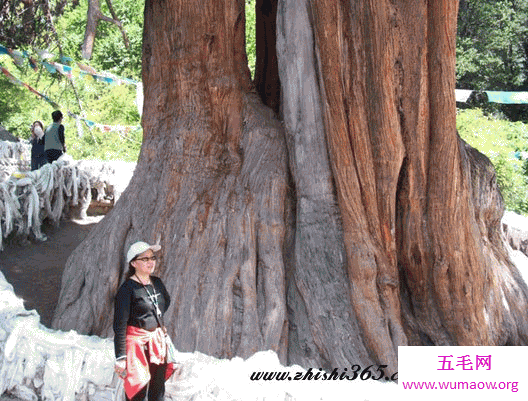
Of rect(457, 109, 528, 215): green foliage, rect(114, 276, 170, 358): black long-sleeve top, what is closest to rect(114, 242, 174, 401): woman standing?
rect(114, 276, 170, 358): black long-sleeve top

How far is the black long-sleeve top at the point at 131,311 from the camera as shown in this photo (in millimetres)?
3076

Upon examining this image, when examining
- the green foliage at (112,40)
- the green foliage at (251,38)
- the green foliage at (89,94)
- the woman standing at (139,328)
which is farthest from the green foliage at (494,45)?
the woman standing at (139,328)

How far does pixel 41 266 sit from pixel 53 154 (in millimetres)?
2852

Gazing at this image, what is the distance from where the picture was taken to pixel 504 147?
14367mm

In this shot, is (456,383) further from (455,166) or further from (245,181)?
(245,181)

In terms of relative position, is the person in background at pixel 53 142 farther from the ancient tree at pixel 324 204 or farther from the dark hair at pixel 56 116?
the ancient tree at pixel 324 204

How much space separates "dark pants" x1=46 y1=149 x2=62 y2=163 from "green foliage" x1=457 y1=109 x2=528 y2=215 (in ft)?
23.9

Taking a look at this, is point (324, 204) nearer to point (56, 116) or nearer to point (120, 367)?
point (120, 367)

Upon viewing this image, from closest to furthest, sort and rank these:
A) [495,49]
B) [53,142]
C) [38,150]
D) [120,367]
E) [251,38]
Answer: [120,367], [53,142], [38,150], [251,38], [495,49]

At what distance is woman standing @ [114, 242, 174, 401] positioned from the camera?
3072 mm

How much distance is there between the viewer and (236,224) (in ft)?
15.0

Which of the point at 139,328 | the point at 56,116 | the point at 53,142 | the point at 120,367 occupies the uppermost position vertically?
the point at 56,116

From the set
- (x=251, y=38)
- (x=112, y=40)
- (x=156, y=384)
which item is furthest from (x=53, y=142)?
(x=112, y=40)

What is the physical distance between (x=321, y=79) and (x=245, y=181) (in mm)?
999
